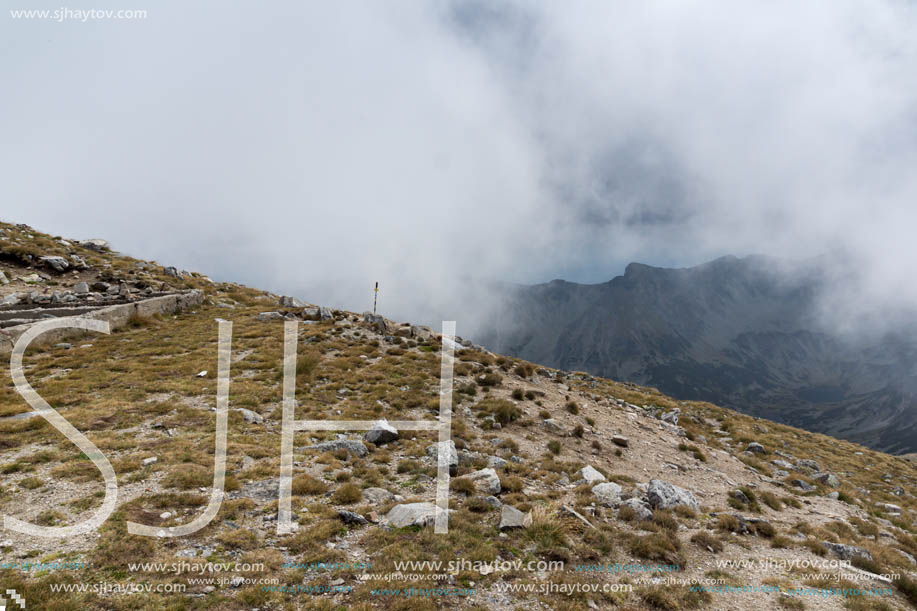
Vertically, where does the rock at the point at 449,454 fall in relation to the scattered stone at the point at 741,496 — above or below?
above

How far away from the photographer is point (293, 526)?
9141mm

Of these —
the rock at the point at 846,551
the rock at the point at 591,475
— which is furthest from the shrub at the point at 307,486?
the rock at the point at 846,551

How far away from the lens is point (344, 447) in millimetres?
13617

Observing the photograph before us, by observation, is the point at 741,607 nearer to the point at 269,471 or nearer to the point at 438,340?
the point at 269,471

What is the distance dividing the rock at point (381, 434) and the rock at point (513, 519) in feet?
20.2

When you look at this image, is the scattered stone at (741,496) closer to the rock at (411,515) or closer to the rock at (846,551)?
the rock at (846,551)

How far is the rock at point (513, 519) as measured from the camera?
9.66 meters

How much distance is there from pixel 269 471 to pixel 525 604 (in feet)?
27.0

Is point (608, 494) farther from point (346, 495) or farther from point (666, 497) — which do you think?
point (346, 495)

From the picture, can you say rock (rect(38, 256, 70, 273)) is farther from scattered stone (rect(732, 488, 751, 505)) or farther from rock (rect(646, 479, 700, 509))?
scattered stone (rect(732, 488, 751, 505))

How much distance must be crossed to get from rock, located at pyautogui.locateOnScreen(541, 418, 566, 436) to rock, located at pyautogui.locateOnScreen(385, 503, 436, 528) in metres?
9.27

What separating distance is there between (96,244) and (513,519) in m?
57.7

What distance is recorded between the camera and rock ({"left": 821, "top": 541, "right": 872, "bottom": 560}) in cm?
1091

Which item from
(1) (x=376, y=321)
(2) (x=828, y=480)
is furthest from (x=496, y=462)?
(1) (x=376, y=321)
